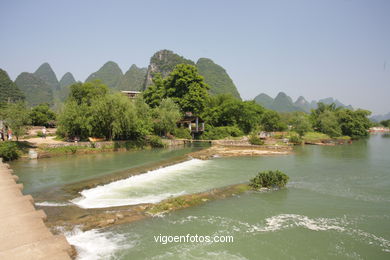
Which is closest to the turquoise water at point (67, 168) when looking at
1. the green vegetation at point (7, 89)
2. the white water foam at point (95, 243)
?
the white water foam at point (95, 243)

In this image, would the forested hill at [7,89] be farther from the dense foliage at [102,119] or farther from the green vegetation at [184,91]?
the dense foliage at [102,119]

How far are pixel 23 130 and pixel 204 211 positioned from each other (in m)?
21.6

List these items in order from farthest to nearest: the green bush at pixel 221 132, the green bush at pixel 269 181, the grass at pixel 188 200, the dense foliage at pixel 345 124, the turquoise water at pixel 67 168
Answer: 1. the dense foliage at pixel 345 124
2. the green bush at pixel 221 132
3. the turquoise water at pixel 67 168
4. the green bush at pixel 269 181
5. the grass at pixel 188 200

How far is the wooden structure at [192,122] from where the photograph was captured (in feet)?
147

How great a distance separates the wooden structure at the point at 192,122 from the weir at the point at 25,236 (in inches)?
1432

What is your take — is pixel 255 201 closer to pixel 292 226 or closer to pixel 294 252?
pixel 292 226

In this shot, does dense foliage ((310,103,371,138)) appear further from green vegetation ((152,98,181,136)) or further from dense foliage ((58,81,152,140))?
dense foliage ((58,81,152,140))

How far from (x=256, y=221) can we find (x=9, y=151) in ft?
68.7

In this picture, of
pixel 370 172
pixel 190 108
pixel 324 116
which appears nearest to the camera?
pixel 370 172

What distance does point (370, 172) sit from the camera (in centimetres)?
2077

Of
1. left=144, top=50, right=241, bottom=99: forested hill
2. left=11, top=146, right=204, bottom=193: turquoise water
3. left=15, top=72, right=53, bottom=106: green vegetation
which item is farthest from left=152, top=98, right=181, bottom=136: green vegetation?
left=15, top=72, right=53, bottom=106: green vegetation

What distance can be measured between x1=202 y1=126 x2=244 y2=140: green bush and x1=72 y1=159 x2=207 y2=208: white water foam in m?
25.0

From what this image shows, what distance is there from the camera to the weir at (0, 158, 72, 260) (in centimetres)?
563

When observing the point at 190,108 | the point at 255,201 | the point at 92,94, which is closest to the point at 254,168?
the point at 255,201
